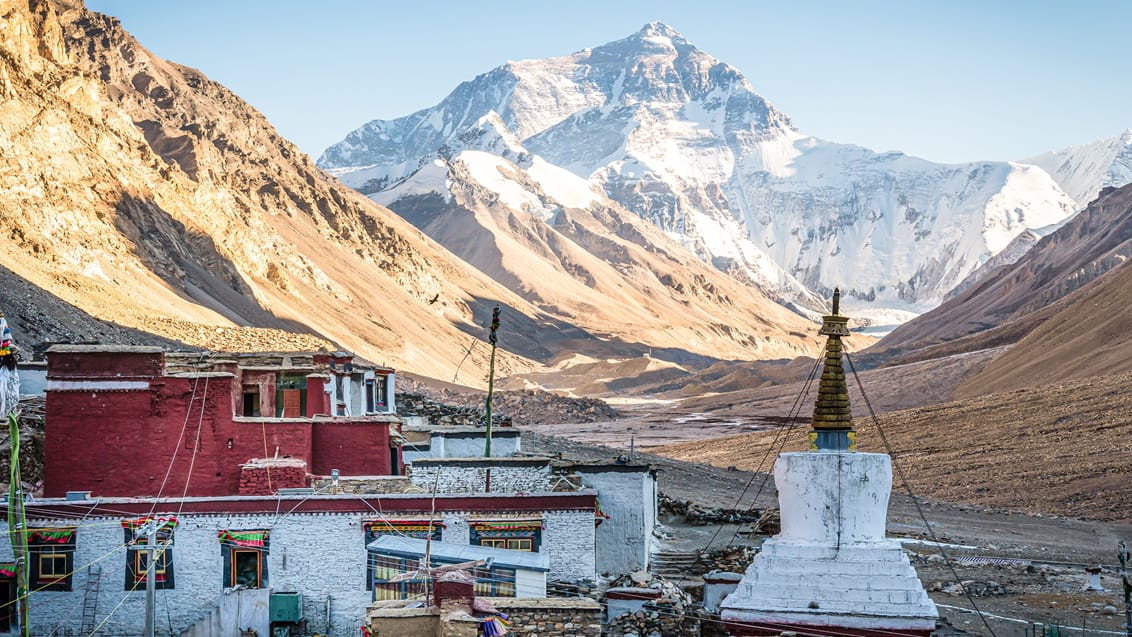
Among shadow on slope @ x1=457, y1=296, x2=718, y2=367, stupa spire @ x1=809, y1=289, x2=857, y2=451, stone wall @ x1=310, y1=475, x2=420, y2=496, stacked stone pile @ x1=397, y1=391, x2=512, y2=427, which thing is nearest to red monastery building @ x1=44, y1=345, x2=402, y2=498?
stone wall @ x1=310, y1=475, x2=420, y2=496

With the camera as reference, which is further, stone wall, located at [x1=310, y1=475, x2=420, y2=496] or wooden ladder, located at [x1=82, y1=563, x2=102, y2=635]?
stone wall, located at [x1=310, y1=475, x2=420, y2=496]

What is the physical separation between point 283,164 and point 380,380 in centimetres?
12180

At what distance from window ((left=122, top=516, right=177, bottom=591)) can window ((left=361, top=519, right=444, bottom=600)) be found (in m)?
2.77

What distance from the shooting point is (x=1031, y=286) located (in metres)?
149

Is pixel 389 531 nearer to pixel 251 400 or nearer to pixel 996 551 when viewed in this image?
pixel 251 400

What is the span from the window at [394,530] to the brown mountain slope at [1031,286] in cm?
10199

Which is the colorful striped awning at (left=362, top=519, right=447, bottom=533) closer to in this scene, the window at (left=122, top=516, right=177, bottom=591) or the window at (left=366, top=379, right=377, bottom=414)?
the window at (left=122, top=516, right=177, bottom=591)

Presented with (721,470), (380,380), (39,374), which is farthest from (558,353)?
(39,374)

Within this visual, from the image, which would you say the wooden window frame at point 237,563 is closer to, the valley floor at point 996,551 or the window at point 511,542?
the window at point 511,542

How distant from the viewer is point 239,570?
1836cm

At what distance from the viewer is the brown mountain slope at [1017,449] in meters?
44.8

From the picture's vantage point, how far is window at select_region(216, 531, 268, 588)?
1830 cm

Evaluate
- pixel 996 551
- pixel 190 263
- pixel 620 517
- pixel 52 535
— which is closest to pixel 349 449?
pixel 620 517

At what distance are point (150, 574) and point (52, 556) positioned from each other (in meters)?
4.63
